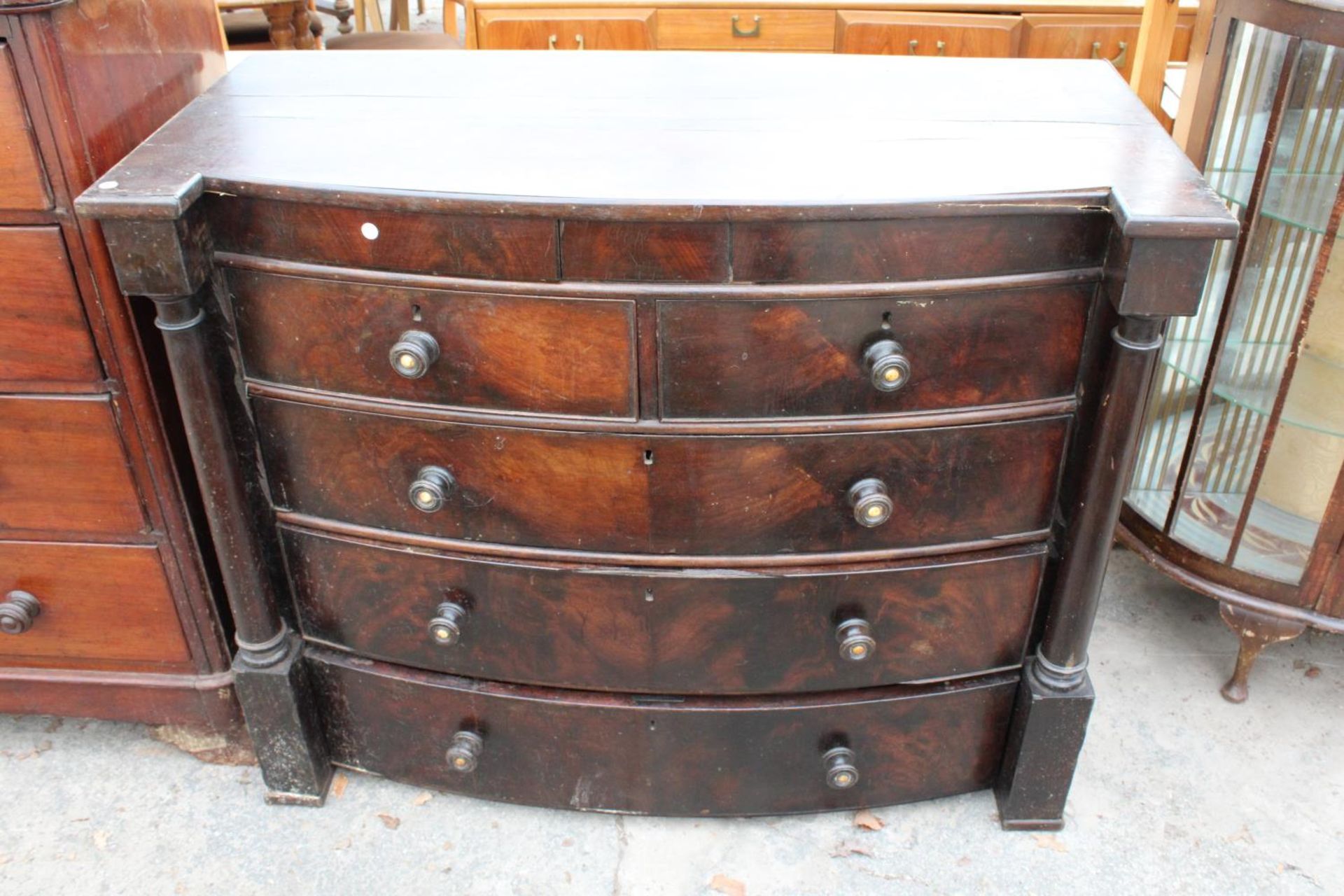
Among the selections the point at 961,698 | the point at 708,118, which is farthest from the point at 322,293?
the point at 961,698

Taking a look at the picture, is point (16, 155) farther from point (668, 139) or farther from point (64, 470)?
point (668, 139)

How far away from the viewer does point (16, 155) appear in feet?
4.92

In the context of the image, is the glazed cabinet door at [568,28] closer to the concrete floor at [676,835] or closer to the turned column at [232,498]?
the turned column at [232,498]

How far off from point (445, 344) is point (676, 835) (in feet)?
3.12

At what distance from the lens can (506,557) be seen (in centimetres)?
169

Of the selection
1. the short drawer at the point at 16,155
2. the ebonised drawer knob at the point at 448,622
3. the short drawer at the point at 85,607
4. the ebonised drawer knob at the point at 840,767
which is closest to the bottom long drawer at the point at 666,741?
the ebonised drawer knob at the point at 840,767

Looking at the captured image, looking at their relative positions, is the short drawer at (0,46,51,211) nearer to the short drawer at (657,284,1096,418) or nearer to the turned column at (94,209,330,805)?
the turned column at (94,209,330,805)

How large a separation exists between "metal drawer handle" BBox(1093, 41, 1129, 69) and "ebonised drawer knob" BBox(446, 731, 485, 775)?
2.66 meters

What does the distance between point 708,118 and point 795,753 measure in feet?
3.25

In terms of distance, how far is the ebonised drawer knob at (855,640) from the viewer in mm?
1668

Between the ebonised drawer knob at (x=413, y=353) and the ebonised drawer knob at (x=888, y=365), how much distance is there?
0.56 m

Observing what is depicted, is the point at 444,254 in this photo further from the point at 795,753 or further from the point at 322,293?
the point at 795,753

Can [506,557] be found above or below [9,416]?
below

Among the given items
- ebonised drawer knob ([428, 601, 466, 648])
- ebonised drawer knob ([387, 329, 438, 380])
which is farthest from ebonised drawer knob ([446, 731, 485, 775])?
ebonised drawer knob ([387, 329, 438, 380])
